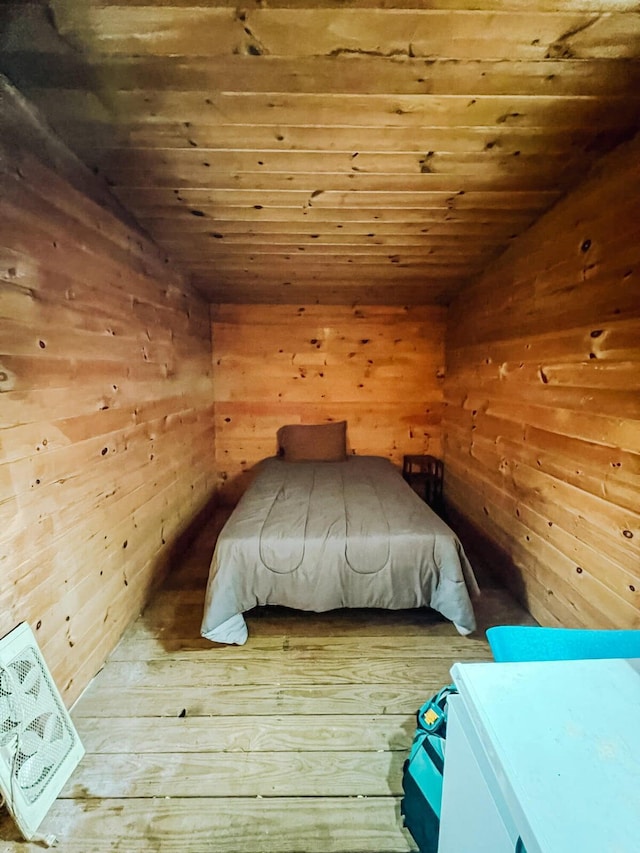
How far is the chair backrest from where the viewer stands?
0.86 metres

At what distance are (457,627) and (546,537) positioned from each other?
0.62 meters

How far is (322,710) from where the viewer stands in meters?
1.43

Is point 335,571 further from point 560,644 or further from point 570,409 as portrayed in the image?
point 570,409

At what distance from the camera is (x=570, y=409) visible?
5.50 ft

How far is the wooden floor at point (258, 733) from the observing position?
3.53 feet

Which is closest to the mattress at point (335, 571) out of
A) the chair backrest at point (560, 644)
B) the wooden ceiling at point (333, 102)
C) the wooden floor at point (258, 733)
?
the wooden floor at point (258, 733)

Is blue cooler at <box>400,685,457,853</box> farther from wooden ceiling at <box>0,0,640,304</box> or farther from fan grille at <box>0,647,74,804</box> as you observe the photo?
wooden ceiling at <box>0,0,640,304</box>

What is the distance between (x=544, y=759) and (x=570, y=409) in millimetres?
1493

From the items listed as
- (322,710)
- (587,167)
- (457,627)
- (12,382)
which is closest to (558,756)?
(322,710)

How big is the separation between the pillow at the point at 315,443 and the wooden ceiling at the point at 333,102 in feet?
5.67

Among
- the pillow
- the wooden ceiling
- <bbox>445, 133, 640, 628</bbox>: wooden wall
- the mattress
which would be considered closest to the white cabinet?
<bbox>445, 133, 640, 628</bbox>: wooden wall

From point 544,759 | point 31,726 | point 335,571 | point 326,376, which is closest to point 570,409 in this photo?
point 335,571

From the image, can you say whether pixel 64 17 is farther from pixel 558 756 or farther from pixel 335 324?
pixel 335 324

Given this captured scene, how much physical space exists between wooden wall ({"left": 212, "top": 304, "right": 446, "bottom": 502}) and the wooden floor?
1.84 m
